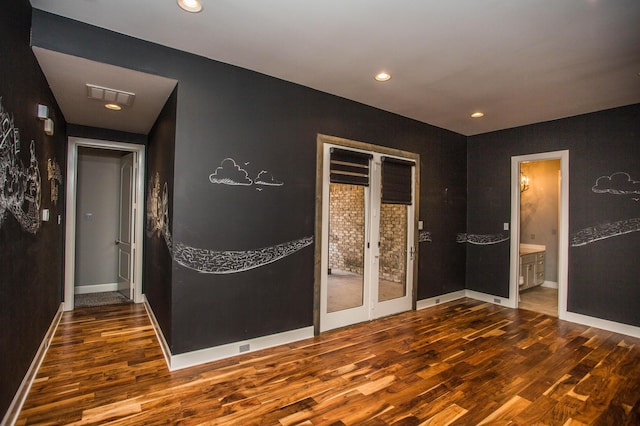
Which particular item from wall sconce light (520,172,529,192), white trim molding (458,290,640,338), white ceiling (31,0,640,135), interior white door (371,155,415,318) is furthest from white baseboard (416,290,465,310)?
white ceiling (31,0,640,135)

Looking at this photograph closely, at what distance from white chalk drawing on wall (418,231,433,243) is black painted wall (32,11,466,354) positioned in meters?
1.86

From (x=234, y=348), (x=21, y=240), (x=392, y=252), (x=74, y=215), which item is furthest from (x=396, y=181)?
(x=74, y=215)

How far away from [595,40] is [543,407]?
2909 millimetres

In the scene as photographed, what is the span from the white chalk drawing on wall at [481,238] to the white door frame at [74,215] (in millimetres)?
5256

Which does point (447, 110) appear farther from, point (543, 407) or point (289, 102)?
point (543, 407)

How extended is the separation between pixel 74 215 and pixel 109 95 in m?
2.18

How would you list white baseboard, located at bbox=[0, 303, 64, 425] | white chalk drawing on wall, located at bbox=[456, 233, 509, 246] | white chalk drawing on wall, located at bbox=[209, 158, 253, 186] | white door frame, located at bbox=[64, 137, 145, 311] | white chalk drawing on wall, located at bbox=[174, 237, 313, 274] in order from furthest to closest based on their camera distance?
white chalk drawing on wall, located at bbox=[456, 233, 509, 246]
white door frame, located at bbox=[64, 137, 145, 311]
white chalk drawing on wall, located at bbox=[209, 158, 253, 186]
white chalk drawing on wall, located at bbox=[174, 237, 313, 274]
white baseboard, located at bbox=[0, 303, 64, 425]

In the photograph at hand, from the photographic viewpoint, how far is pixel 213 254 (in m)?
3.07

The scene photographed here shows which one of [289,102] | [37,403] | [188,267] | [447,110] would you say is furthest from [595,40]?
[37,403]

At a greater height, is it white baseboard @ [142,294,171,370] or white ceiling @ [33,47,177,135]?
white ceiling @ [33,47,177,135]

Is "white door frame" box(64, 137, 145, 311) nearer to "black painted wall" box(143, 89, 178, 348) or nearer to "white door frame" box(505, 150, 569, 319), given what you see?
"black painted wall" box(143, 89, 178, 348)

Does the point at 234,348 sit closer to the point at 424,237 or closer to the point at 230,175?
the point at 230,175

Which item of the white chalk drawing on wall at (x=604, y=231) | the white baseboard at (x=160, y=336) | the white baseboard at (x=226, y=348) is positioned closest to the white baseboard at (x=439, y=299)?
the white chalk drawing on wall at (x=604, y=231)

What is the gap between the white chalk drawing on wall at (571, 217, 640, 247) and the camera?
405 centimetres
